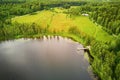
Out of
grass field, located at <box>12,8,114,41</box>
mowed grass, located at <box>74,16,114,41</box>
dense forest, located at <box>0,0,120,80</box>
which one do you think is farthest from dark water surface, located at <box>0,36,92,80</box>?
grass field, located at <box>12,8,114,41</box>

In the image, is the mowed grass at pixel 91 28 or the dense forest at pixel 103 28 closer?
the dense forest at pixel 103 28

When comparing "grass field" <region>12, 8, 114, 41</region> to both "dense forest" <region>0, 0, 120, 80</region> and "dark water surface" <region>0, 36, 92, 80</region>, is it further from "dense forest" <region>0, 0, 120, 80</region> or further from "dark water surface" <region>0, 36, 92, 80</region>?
"dark water surface" <region>0, 36, 92, 80</region>

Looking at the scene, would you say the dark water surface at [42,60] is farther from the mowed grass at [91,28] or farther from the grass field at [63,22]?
the grass field at [63,22]

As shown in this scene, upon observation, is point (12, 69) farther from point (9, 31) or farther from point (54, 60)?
point (9, 31)

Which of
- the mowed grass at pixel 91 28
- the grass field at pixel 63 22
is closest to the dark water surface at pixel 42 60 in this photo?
the mowed grass at pixel 91 28

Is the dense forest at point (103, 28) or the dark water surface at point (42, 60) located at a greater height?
the dense forest at point (103, 28)

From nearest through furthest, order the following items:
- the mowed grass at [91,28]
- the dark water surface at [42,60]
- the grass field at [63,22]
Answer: the dark water surface at [42,60] → the mowed grass at [91,28] → the grass field at [63,22]

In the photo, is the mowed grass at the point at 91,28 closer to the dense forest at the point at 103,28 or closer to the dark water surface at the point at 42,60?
the dense forest at the point at 103,28

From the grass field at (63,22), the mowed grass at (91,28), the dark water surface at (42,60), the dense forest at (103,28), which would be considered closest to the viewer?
the dense forest at (103,28)
